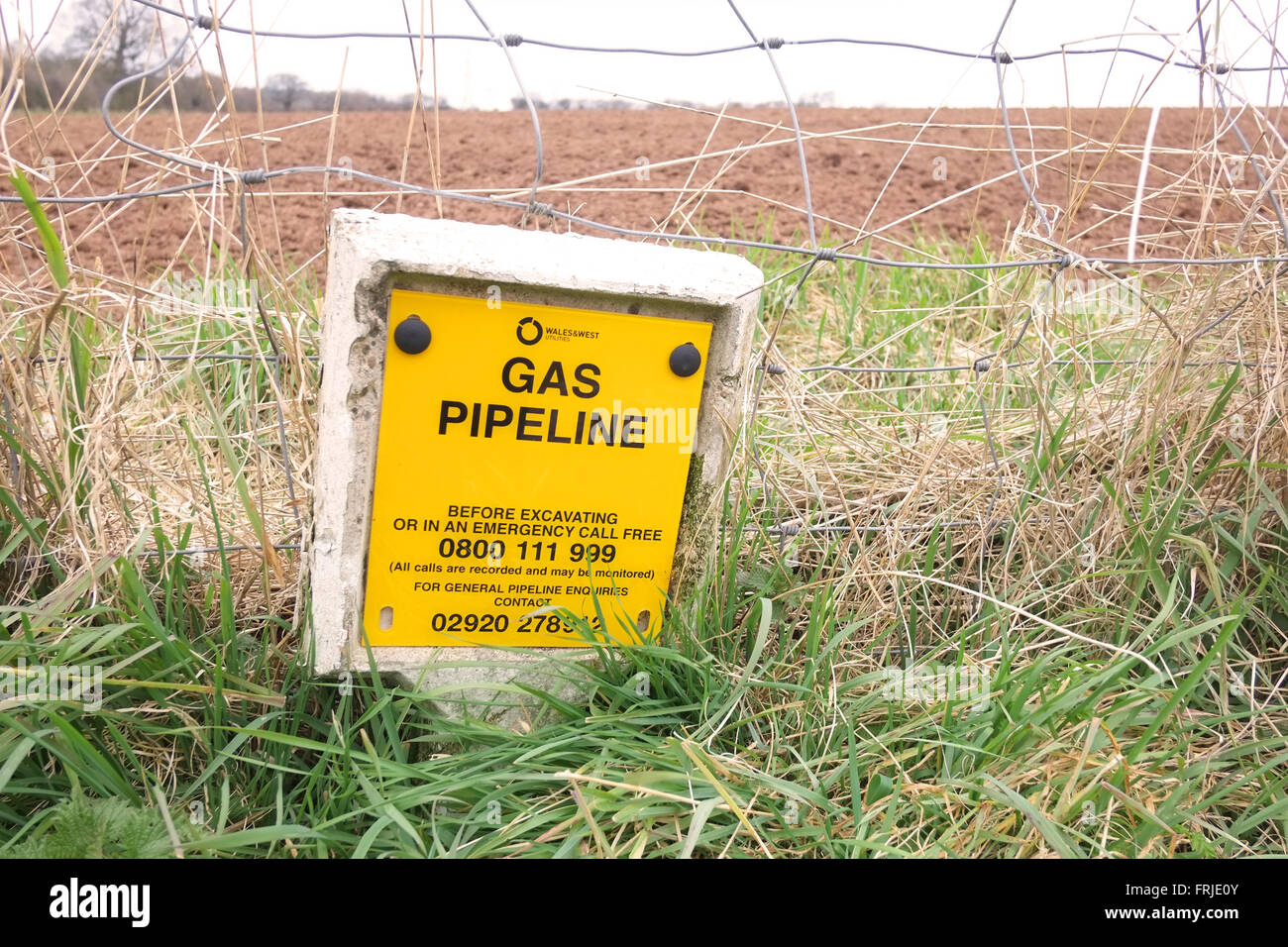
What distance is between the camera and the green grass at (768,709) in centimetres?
135

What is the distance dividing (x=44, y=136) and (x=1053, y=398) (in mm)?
2195

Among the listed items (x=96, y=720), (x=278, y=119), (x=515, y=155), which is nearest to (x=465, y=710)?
(x=96, y=720)

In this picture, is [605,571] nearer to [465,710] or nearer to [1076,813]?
[465,710]

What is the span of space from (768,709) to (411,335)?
81 centimetres

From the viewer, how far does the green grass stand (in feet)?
4.42
